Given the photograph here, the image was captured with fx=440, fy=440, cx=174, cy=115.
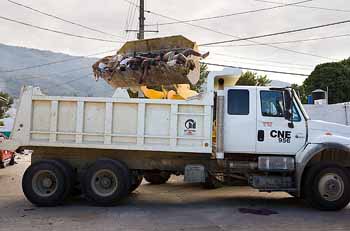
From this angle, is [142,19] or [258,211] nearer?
[258,211]

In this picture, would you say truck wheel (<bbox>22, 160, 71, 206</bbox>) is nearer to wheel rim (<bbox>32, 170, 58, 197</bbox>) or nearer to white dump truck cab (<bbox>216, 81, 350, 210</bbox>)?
wheel rim (<bbox>32, 170, 58, 197</bbox>)

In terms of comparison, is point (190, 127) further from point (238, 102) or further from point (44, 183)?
point (44, 183)

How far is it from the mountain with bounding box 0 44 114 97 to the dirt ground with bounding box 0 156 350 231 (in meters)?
72.1

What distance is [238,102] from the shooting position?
9656 millimetres

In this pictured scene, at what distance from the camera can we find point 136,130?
9.49 metres

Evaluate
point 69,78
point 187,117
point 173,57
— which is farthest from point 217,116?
point 69,78

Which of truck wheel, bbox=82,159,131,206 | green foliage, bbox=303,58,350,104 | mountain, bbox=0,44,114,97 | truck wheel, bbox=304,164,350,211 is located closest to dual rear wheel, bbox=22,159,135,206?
truck wheel, bbox=82,159,131,206

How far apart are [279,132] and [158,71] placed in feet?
12.3

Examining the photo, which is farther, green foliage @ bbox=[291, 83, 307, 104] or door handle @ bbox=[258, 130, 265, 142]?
green foliage @ bbox=[291, 83, 307, 104]

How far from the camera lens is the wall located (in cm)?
1820

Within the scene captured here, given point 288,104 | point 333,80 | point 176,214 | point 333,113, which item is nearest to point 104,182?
point 176,214

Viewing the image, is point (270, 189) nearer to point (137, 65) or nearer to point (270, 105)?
point (270, 105)

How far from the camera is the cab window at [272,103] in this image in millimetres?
9562

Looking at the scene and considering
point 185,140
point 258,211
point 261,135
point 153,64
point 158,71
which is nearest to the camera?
point 258,211
